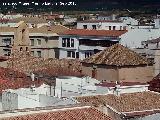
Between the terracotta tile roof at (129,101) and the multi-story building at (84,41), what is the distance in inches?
1028

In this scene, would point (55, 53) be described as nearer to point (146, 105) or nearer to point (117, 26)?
point (117, 26)

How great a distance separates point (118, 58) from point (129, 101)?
633 inches

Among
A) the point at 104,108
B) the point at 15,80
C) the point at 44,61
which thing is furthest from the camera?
the point at 44,61

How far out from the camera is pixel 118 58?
1686 inches

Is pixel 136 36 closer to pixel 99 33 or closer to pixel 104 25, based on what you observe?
pixel 99 33

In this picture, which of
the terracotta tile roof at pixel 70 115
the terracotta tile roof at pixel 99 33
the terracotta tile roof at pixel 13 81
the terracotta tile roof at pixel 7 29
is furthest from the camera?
the terracotta tile roof at pixel 7 29

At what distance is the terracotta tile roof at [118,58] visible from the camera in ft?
139

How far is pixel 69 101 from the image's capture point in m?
24.5

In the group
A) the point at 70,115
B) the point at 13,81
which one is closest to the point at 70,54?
the point at 13,81

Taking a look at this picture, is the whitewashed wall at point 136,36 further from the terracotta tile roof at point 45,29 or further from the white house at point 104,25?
the terracotta tile roof at point 45,29

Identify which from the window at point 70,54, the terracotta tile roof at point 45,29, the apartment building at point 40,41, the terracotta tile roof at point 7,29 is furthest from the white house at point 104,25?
the terracotta tile roof at point 7,29

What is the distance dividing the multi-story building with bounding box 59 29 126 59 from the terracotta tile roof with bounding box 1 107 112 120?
102 feet

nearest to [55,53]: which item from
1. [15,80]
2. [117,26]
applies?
[117,26]

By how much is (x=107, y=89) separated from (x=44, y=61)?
75.5 ft
